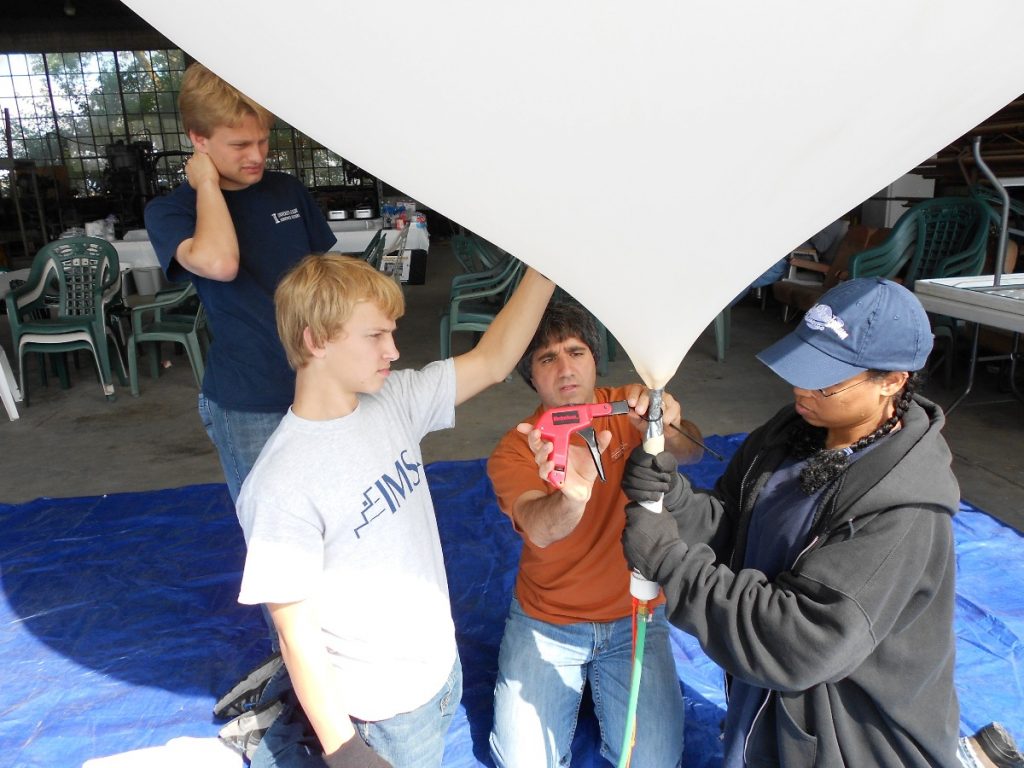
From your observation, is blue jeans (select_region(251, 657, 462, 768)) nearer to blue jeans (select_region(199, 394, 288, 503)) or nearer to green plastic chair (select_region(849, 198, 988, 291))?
blue jeans (select_region(199, 394, 288, 503))

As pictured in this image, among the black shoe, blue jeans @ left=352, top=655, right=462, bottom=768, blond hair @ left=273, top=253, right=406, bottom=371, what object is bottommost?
the black shoe

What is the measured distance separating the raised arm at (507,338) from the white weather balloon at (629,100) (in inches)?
22.3

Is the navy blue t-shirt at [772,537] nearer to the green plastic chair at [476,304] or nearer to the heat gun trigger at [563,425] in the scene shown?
the heat gun trigger at [563,425]

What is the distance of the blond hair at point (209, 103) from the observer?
1.45 metres

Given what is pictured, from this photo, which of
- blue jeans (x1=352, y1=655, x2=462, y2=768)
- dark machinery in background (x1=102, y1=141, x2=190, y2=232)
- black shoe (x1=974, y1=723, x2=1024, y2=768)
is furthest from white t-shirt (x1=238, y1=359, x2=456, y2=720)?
dark machinery in background (x1=102, y1=141, x2=190, y2=232)

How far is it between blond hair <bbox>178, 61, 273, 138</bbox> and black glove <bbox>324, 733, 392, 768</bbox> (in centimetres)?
115

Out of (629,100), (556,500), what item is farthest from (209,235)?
(629,100)

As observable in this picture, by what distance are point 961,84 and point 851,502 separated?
1.95ft

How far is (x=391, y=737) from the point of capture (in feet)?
4.64

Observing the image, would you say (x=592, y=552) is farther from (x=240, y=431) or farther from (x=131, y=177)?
(x=131, y=177)

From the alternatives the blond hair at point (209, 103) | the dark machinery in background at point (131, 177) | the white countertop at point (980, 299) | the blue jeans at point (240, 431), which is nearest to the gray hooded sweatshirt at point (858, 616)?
the blue jeans at point (240, 431)

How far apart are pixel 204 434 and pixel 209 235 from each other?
2.76 meters

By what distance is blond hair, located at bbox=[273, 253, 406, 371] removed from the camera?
1.26 m

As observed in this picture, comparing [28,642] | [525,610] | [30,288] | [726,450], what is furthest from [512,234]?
[30,288]
